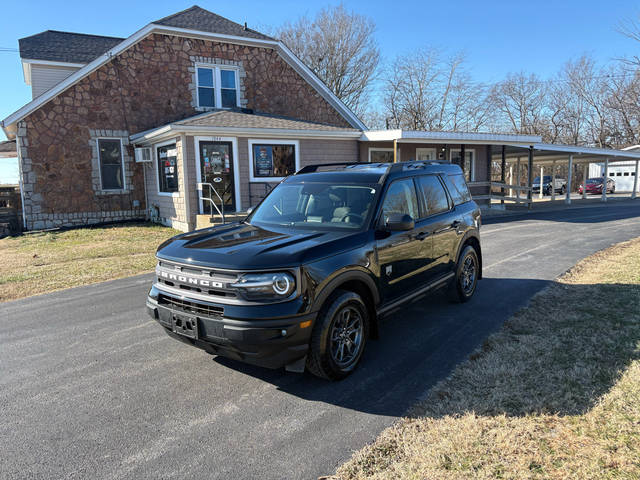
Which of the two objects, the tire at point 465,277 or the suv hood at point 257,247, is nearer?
the suv hood at point 257,247

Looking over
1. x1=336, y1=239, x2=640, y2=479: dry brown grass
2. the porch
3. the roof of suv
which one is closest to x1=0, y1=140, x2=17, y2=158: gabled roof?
the porch

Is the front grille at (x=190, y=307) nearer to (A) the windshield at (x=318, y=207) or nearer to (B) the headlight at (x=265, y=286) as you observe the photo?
(B) the headlight at (x=265, y=286)

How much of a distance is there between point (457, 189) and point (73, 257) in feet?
28.9

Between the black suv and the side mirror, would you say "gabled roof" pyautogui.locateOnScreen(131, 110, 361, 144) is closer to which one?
the black suv

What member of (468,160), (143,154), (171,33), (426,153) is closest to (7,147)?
(143,154)

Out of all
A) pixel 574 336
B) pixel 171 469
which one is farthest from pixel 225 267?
pixel 574 336

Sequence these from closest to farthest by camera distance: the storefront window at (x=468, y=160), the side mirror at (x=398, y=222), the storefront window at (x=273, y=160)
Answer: the side mirror at (x=398, y=222)
the storefront window at (x=273, y=160)
the storefront window at (x=468, y=160)

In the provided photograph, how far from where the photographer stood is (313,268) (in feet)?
11.4

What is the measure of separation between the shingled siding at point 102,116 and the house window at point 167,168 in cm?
182

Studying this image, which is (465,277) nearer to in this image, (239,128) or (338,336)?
(338,336)

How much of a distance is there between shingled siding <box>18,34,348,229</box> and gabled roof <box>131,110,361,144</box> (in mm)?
1405

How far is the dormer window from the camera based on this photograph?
17172 millimetres

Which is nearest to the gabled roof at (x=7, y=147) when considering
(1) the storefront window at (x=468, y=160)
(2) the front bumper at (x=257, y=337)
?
(1) the storefront window at (x=468, y=160)

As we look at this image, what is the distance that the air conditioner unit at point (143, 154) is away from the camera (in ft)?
49.7
